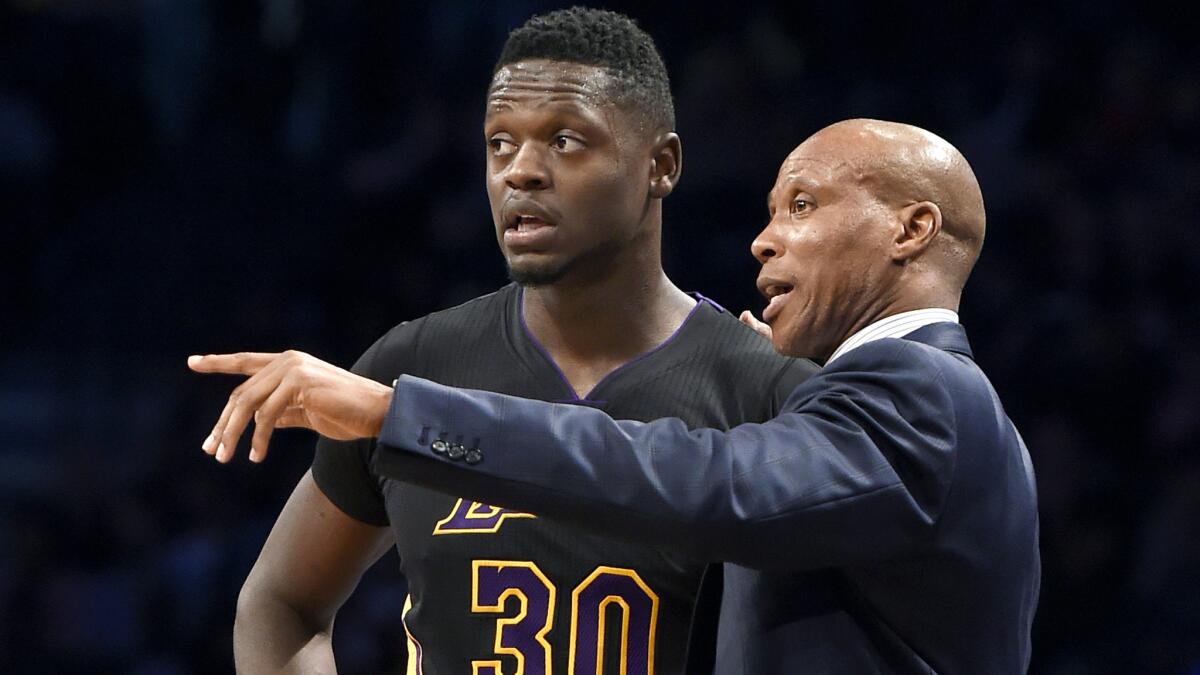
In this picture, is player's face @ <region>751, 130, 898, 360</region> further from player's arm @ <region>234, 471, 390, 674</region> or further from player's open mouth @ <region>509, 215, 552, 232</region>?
→ player's arm @ <region>234, 471, 390, 674</region>

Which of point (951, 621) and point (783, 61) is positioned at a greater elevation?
point (783, 61)

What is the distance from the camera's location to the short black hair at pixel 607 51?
246 centimetres

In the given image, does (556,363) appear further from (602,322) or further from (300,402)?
(300,402)

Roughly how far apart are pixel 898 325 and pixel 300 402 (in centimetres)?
79

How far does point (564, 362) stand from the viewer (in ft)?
8.46

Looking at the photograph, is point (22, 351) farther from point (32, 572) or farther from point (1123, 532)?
Result: point (1123, 532)

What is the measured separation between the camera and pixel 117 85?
214 inches

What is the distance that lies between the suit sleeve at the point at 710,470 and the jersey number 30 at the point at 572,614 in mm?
513

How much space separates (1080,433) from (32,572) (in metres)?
3.43

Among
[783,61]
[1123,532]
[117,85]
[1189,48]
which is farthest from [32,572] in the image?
[1189,48]

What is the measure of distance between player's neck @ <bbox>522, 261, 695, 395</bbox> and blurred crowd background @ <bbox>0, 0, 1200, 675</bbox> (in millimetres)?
2668

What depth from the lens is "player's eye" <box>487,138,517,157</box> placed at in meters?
2.46

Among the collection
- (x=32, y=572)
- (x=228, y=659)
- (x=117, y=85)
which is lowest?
(x=228, y=659)

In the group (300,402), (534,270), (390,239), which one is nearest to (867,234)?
(534,270)
